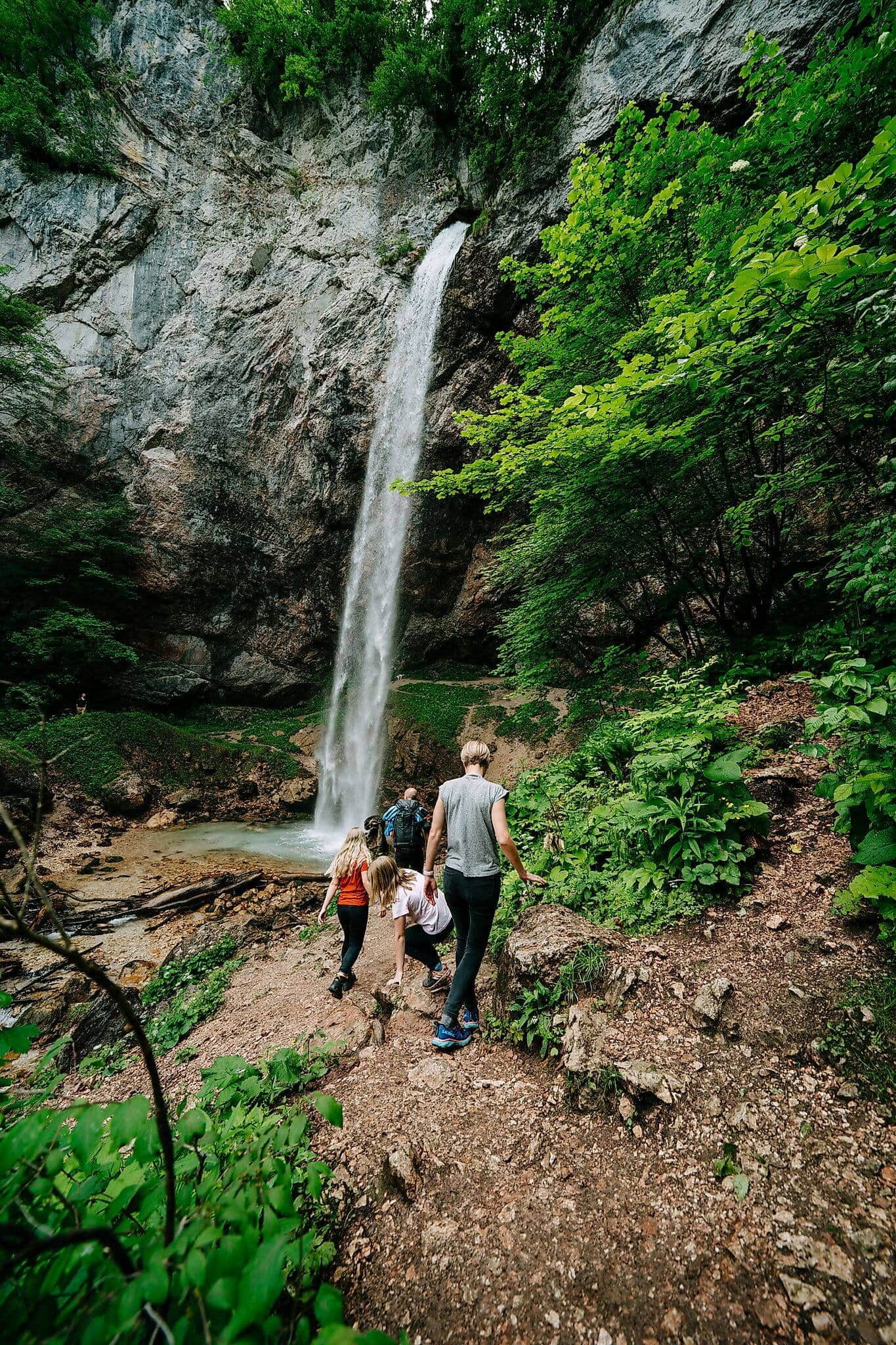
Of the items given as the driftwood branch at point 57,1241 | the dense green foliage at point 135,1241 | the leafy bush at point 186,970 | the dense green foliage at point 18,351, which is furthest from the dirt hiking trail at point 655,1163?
the dense green foliage at point 18,351

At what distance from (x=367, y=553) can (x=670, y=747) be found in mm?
15006

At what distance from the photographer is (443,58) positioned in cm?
1702

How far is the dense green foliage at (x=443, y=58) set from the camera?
13.6 m

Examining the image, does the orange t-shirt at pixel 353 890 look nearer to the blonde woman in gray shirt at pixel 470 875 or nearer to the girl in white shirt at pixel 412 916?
the girl in white shirt at pixel 412 916

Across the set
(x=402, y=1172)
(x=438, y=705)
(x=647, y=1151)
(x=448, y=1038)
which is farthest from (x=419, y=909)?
(x=438, y=705)

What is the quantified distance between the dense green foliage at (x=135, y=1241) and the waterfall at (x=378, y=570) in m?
12.7

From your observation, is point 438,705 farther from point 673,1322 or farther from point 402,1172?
point 673,1322

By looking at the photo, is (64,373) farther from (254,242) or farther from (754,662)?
(754,662)

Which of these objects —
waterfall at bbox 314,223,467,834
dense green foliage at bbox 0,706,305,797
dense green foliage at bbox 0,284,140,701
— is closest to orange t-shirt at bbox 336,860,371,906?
waterfall at bbox 314,223,467,834

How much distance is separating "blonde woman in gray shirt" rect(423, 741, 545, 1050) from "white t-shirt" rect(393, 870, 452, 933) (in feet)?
2.73

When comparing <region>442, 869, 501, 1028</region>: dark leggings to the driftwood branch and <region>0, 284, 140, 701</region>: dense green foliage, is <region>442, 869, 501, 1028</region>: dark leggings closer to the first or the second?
the driftwood branch

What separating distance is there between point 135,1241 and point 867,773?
10.8 ft

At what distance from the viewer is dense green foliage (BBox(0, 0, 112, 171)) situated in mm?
17125

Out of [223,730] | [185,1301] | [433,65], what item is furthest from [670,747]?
[433,65]
